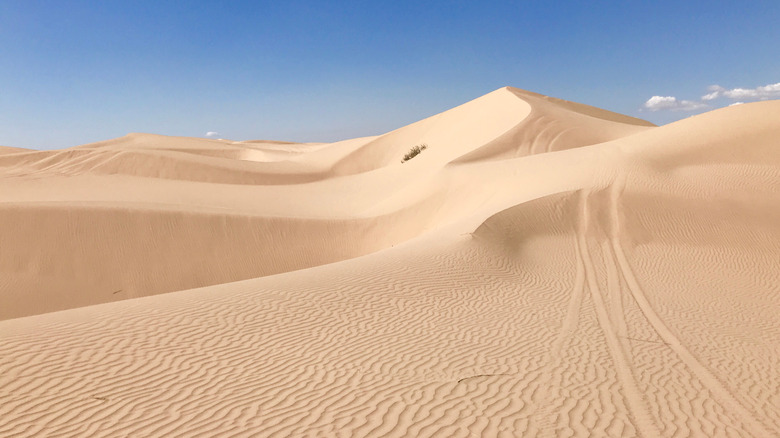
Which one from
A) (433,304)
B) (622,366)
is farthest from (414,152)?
(622,366)

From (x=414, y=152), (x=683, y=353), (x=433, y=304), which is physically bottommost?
(x=683, y=353)

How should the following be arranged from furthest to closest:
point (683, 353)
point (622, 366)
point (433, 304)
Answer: point (433, 304)
point (683, 353)
point (622, 366)

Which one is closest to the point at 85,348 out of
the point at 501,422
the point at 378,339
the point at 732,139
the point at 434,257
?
the point at 378,339

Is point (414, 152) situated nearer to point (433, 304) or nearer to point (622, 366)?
point (433, 304)

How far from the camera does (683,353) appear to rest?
739cm

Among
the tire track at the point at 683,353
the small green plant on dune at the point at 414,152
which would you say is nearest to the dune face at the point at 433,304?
the tire track at the point at 683,353

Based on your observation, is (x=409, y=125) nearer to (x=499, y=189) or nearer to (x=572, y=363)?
(x=499, y=189)

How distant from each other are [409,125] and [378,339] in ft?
140

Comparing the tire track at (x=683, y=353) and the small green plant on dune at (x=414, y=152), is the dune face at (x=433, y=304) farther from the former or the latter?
the small green plant on dune at (x=414, y=152)

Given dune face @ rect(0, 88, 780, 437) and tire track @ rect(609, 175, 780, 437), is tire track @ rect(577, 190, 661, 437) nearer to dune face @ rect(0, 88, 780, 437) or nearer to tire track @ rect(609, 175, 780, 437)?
dune face @ rect(0, 88, 780, 437)

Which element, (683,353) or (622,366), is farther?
(683,353)

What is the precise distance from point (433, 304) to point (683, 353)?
403 centimetres

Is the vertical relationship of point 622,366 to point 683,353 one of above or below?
above

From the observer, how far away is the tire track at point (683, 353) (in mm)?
5551
